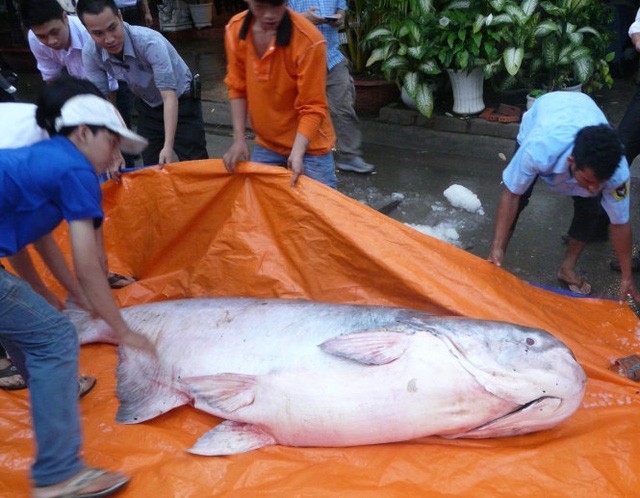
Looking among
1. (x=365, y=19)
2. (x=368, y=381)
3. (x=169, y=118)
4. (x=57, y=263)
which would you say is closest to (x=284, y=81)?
(x=169, y=118)

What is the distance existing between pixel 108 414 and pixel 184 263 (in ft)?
3.47

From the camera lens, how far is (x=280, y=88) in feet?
9.30

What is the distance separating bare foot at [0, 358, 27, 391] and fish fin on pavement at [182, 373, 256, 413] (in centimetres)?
85

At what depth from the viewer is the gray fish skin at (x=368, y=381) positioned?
6.47ft

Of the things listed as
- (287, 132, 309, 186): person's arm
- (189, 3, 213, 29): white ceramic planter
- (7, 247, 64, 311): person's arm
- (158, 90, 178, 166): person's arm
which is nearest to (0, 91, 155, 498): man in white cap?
(7, 247, 64, 311): person's arm


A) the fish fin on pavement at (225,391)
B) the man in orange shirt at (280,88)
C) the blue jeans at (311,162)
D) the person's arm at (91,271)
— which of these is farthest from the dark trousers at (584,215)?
the person's arm at (91,271)

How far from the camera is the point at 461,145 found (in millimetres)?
5832

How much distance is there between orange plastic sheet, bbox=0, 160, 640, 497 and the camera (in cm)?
192

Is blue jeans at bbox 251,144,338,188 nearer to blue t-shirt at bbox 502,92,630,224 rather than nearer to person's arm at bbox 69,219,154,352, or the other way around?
blue t-shirt at bbox 502,92,630,224

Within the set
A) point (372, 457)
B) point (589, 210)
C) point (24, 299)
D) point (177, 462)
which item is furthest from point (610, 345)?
point (24, 299)

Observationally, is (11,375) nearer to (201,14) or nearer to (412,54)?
(412,54)

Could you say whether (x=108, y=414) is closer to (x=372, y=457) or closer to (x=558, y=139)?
(x=372, y=457)

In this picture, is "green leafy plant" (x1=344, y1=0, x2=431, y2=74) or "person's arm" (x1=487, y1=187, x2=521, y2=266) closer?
"person's arm" (x1=487, y1=187, x2=521, y2=266)

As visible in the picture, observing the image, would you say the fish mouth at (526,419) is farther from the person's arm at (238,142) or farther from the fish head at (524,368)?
the person's arm at (238,142)
